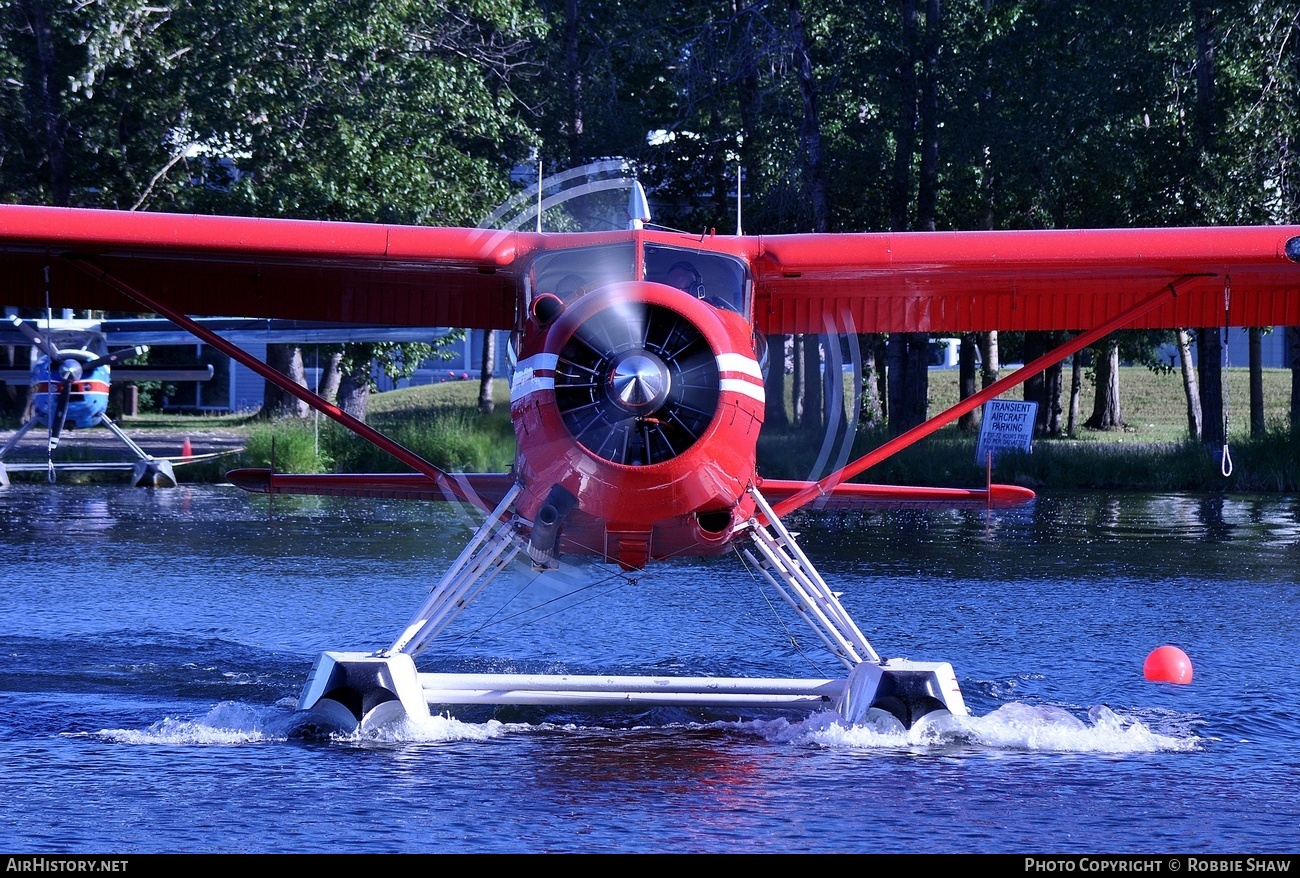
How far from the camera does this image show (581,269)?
710 centimetres

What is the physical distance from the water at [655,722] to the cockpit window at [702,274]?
184 centimetres

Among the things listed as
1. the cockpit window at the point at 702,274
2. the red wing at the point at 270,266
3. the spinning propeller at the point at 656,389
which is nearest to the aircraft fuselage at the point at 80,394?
the red wing at the point at 270,266

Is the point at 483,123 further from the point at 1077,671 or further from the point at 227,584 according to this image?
the point at 1077,671

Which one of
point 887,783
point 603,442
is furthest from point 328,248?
point 887,783

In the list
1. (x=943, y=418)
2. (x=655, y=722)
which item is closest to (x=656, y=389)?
(x=655, y=722)

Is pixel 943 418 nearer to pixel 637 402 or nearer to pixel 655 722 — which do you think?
pixel 655 722

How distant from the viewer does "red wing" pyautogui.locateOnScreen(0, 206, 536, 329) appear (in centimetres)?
795

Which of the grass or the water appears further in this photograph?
the grass

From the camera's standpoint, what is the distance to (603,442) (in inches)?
251

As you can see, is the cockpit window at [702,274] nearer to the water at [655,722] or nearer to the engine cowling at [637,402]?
the engine cowling at [637,402]

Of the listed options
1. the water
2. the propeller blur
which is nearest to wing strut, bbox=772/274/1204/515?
the propeller blur

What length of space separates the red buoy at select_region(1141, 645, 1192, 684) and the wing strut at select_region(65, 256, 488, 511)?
377 cm

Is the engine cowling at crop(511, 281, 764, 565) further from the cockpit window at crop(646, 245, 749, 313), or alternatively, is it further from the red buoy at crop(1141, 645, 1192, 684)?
the red buoy at crop(1141, 645, 1192, 684)

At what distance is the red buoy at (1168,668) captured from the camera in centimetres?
809
